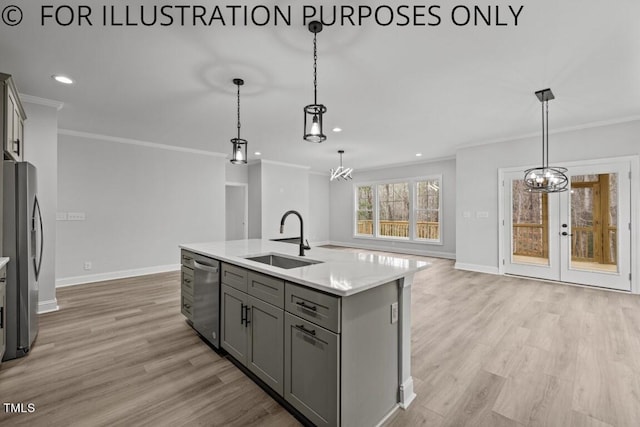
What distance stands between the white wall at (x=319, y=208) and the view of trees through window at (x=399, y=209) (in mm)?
1209

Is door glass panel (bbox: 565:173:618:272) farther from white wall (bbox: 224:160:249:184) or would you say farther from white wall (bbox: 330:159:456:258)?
white wall (bbox: 224:160:249:184)

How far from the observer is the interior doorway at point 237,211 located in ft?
26.8

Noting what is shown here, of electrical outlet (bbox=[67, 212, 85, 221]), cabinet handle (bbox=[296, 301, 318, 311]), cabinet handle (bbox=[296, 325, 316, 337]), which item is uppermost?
electrical outlet (bbox=[67, 212, 85, 221])

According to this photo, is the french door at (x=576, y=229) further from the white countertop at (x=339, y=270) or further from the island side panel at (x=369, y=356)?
the island side panel at (x=369, y=356)

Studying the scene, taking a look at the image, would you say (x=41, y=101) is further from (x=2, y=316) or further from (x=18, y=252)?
(x=2, y=316)

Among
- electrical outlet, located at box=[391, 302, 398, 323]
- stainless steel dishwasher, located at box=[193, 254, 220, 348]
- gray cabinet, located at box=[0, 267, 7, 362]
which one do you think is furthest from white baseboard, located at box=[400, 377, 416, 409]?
gray cabinet, located at box=[0, 267, 7, 362]

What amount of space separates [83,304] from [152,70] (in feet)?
10.4

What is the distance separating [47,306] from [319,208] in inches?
295

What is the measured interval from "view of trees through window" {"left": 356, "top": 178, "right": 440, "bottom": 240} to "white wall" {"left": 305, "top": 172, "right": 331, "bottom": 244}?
1209 millimetres

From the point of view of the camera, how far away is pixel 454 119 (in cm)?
441

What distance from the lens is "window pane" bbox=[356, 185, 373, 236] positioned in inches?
372

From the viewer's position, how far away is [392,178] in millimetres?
8773

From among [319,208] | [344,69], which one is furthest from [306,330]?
[319,208]

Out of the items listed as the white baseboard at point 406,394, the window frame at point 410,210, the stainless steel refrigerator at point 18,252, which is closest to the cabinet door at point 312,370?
the white baseboard at point 406,394
